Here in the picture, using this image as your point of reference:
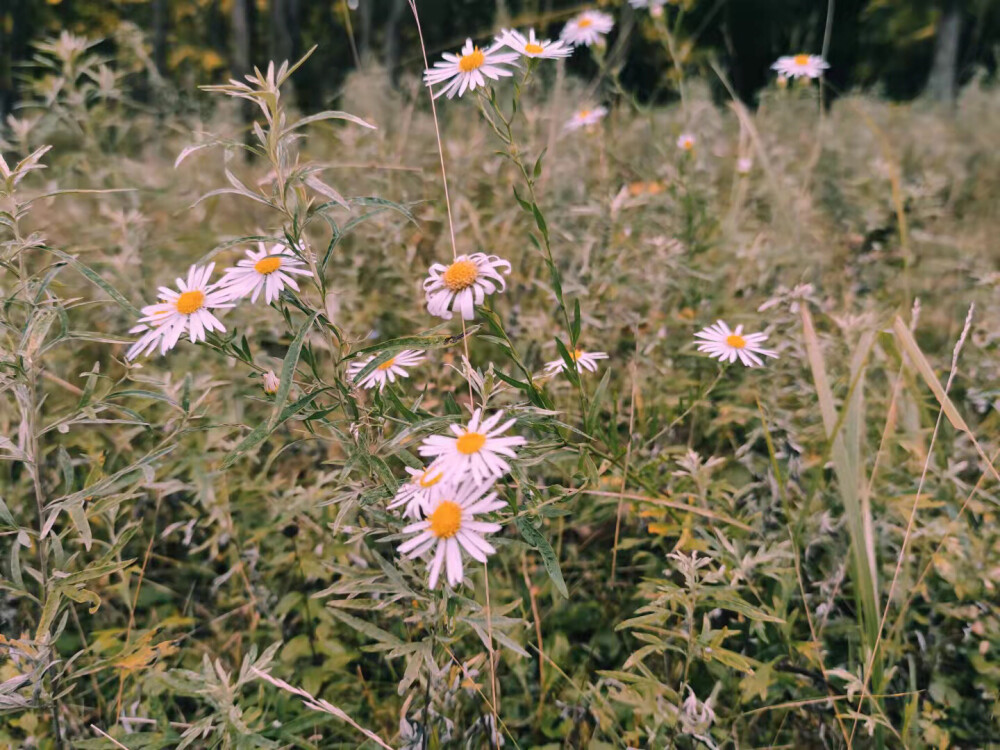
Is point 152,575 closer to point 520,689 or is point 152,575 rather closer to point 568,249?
point 520,689

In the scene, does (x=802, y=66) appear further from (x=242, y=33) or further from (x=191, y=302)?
(x=242, y=33)

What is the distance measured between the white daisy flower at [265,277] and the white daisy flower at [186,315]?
0.07ft

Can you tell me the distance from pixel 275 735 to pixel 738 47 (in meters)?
11.6

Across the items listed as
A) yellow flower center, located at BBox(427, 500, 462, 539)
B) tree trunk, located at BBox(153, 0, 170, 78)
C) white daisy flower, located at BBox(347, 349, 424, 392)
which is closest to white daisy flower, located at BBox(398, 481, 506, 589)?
yellow flower center, located at BBox(427, 500, 462, 539)

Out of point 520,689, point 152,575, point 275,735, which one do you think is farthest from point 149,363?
point 520,689

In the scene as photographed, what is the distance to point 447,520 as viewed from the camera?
0.76 meters

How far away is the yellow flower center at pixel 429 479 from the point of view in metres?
0.73

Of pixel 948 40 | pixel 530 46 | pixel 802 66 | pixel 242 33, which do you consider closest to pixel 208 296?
pixel 530 46

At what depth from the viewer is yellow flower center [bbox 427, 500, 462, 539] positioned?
76cm

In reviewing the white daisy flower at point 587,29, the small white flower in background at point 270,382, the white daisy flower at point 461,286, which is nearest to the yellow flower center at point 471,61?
the white daisy flower at point 461,286

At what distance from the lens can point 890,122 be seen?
4.12 m

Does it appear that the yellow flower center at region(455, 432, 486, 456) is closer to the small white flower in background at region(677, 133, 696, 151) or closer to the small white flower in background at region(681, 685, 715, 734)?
the small white flower in background at region(681, 685, 715, 734)

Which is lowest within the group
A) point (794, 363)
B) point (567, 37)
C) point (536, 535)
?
point (794, 363)

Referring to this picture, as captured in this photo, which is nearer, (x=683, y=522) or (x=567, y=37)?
(x=683, y=522)
